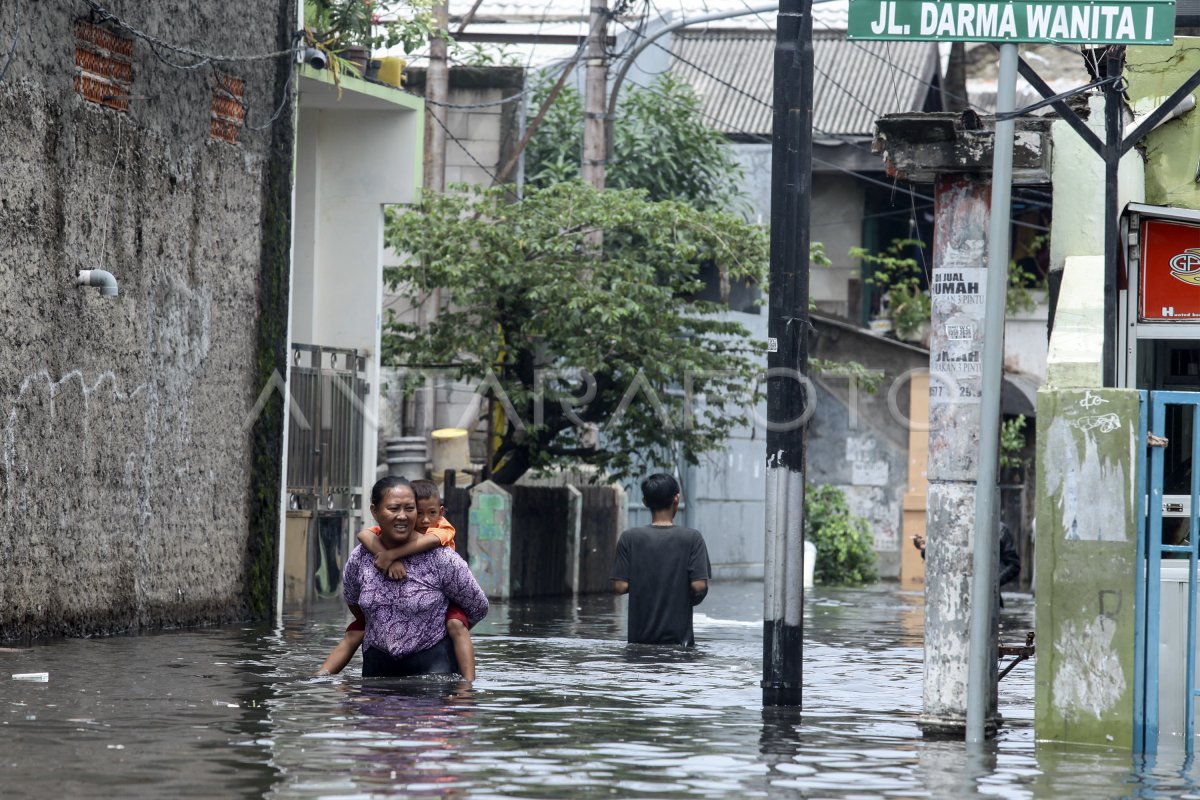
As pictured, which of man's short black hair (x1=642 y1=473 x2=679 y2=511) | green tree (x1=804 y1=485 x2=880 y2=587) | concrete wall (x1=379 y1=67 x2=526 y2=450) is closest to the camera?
man's short black hair (x1=642 y1=473 x2=679 y2=511)

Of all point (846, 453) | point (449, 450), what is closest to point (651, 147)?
point (846, 453)

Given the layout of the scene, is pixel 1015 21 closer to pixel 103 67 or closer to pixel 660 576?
pixel 660 576

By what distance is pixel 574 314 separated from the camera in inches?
933

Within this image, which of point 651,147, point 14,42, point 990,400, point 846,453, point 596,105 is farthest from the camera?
point 846,453

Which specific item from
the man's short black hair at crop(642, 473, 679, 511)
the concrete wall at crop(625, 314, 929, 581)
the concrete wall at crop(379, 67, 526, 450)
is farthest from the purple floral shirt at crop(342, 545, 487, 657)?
the concrete wall at crop(625, 314, 929, 581)

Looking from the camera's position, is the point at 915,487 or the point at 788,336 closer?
the point at 788,336

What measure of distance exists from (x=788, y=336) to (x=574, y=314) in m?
12.7

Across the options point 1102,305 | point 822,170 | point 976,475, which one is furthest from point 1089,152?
point 822,170

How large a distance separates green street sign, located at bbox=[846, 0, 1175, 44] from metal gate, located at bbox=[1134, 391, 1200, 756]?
5.76 feet

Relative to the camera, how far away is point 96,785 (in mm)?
7664

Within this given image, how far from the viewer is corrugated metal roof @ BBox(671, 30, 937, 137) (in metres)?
36.7

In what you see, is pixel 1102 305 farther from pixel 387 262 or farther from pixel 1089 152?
pixel 387 262

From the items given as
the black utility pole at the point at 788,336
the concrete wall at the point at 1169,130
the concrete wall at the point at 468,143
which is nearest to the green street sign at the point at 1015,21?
the black utility pole at the point at 788,336

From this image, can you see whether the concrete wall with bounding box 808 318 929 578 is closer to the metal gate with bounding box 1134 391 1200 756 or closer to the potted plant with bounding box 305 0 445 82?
the potted plant with bounding box 305 0 445 82
